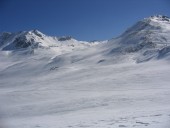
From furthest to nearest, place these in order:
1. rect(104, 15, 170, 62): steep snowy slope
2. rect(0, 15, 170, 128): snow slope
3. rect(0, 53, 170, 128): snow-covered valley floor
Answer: rect(104, 15, 170, 62): steep snowy slope, rect(0, 15, 170, 128): snow slope, rect(0, 53, 170, 128): snow-covered valley floor

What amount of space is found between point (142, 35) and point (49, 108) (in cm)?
7702

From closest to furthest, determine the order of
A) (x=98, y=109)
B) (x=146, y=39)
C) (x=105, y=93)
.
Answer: (x=98, y=109) < (x=105, y=93) < (x=146, y=39)

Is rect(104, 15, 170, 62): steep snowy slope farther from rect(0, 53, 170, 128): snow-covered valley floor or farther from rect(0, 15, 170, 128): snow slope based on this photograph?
rect(0, 53, 170, 128): snow-covered valley floor

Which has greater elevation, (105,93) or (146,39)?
(146,39)

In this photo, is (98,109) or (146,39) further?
(146,39)

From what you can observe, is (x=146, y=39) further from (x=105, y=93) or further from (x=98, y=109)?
(x=98, y=109)

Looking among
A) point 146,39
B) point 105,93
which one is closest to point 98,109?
point 105,93

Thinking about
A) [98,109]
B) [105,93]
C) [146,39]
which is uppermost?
[146,39]

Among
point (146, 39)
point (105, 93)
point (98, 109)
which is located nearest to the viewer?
point (98, 109)

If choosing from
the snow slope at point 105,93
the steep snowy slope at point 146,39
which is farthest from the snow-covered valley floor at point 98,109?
the steep snowy slope at point 146,39

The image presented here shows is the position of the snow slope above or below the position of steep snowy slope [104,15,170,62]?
below

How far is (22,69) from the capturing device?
9238cm

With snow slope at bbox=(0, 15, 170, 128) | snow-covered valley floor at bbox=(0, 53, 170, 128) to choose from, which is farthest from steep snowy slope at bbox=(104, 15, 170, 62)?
snow-covered valley floor at bbox=(0, 53, 170, 128)

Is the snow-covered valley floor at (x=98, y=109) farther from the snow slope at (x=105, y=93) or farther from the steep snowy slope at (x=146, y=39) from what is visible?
the steep snowy slope at (x=146, y=39)
